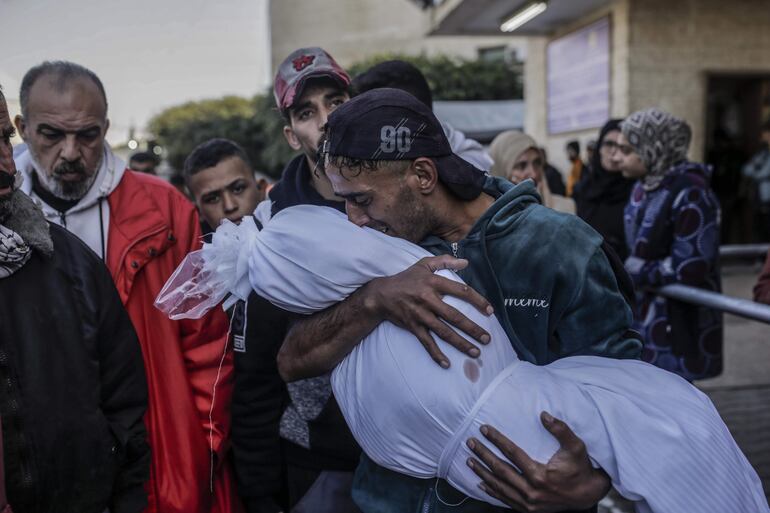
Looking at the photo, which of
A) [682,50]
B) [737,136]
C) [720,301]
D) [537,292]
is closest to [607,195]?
[720,301]

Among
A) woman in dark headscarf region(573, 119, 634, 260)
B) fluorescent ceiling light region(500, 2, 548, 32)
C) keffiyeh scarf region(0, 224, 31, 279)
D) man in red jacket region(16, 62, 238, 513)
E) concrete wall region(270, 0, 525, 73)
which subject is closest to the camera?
keffiyeh scarf region(0, 224, 31, 279)

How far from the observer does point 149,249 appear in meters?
2.12

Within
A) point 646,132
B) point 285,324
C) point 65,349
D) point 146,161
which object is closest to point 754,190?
point 646,132

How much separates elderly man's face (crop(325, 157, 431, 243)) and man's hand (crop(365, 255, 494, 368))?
15 cm

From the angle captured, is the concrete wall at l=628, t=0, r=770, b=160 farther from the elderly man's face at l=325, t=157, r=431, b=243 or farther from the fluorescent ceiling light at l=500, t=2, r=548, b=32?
the elderly man's face at l=325, t=157, r=431, b=243

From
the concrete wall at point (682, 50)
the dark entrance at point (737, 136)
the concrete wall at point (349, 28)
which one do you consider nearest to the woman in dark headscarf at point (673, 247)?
the concrete wall at point (682, 50)

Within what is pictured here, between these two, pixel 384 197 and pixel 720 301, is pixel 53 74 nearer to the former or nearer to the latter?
pixel 384 197

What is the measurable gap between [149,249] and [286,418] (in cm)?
75

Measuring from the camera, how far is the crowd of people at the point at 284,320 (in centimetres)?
127

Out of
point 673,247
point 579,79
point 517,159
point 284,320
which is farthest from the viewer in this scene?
point 579,79

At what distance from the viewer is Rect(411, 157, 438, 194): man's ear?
1387mm

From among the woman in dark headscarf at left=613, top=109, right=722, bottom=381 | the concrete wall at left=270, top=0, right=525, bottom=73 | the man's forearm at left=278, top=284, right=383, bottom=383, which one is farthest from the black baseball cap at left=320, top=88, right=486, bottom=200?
the concrete wall at left=270, top=0, right=525, bottom=73

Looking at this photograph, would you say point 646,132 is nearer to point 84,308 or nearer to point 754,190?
point 84,308

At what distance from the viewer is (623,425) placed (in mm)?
1178
